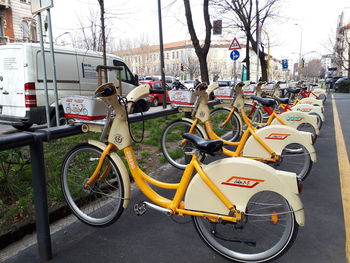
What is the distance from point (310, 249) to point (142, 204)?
145 cm

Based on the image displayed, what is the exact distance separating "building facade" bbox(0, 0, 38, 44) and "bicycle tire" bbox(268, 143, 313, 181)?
98.7 ft

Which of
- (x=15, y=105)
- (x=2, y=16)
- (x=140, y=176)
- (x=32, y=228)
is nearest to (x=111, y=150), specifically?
(x=140, y=176)

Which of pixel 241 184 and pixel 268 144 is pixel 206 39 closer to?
pixel 268 144

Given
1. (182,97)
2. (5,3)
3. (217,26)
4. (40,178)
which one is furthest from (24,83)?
(5,3)

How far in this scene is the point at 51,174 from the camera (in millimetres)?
3855

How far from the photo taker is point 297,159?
3.93 m

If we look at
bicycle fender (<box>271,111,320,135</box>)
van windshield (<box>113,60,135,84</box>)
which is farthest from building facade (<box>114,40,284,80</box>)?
bicycle fender (<box>271,111,320,135</box>)

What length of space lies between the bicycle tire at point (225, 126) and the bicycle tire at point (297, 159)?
1.73 meters

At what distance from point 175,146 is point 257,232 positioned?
2.87 m

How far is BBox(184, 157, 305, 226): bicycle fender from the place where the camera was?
6.68 ft

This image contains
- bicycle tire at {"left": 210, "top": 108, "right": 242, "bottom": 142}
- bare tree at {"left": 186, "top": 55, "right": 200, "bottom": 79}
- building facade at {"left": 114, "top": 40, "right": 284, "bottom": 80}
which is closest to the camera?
bicycle tire at {"left": 210, "top": 108, "right": 242, "bottom": 142}

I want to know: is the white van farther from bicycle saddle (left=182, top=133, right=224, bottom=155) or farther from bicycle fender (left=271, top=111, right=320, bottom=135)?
bicycle saddle (left=182, top=133, right=224, bottom=155)

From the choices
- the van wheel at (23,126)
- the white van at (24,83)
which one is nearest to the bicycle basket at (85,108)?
the white van at (24,83)

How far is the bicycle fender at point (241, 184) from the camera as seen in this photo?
6.68ft
